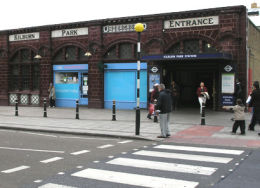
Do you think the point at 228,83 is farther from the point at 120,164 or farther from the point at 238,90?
the point at 120,164

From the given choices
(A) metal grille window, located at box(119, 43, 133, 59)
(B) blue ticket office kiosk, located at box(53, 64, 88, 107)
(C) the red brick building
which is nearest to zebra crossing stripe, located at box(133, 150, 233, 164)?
(C) the red brick building

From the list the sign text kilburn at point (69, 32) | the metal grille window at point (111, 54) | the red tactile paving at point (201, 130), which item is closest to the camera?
the red tactile paving at point (201, 130)

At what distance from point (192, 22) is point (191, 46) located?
135 cm

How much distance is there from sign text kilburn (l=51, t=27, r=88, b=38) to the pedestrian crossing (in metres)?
14.9

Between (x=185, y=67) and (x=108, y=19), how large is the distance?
588 centimetres

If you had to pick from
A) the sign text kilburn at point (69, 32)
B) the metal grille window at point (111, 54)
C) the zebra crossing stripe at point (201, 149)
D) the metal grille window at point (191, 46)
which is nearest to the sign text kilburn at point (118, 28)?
the metal grille window at point (111, 54)

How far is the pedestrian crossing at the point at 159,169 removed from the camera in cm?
577

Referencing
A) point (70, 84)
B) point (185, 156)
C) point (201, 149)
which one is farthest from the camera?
point (70, 84)

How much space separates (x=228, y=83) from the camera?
57.2ft

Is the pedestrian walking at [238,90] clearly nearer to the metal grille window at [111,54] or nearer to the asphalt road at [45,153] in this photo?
the asphalt road at [45,153]

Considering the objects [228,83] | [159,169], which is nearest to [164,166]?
[159,169]

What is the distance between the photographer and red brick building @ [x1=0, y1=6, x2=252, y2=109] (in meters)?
17.3

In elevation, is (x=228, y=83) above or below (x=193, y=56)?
below

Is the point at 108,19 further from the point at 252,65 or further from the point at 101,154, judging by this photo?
the point at 101,154
